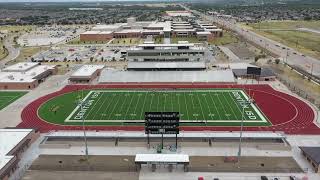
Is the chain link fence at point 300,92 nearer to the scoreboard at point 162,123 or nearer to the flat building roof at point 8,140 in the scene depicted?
the scoreboard at point 162,123

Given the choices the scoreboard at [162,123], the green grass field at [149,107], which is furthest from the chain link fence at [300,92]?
the scoreboard at [162,123]

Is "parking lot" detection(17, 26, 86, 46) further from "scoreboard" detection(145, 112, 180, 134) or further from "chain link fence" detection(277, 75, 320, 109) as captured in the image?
"scoreboard" detection(145, 112, 180, 134)

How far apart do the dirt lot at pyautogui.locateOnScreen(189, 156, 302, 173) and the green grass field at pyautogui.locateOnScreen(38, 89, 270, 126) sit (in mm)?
10819

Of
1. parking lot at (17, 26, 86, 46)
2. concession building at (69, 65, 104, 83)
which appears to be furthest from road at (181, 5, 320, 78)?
parking lot at (17, 26, 86, 46)

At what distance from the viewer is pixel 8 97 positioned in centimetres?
6581

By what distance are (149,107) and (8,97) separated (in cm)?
2785

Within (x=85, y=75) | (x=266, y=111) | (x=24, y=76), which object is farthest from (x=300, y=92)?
(x=24, y=76)

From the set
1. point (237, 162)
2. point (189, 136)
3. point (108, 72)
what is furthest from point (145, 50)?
point (237, 162)

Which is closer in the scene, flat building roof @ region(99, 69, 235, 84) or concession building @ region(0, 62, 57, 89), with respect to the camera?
concession building @ region(0, 62, 57, 89)

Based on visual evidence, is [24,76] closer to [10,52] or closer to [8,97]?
[8,97]

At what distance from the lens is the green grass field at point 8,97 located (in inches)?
2445

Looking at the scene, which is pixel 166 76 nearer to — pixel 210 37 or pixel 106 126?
pixel 106 126

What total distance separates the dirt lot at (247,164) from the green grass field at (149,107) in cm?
1082

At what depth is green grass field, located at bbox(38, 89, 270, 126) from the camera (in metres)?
52.5
